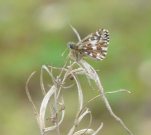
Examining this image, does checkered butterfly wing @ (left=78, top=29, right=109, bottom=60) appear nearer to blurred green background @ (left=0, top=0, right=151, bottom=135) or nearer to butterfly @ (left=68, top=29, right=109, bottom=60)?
butterfly @ (left=68, top=29, right=109, bottom=60)

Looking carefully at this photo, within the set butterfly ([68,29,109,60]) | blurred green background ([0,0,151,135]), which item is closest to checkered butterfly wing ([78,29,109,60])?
butterfly ([68,29,109,60])

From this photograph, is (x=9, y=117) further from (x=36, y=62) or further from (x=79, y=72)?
(x=79, y=72)

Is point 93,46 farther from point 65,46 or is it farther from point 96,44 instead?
point 65,46

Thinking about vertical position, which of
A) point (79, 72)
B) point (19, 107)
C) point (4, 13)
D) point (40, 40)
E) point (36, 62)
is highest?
point (4, 13)

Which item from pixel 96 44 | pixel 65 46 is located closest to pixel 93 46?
pixel 96 44

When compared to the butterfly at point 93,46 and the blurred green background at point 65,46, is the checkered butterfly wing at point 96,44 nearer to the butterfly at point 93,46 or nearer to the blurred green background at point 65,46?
the butterfly at point 93,46

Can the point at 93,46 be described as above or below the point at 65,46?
below

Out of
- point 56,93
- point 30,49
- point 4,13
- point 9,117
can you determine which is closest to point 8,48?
point 30,49

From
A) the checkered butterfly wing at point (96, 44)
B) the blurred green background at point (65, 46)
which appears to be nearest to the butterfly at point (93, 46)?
the checkered butterfly wing at point (96, 44)
